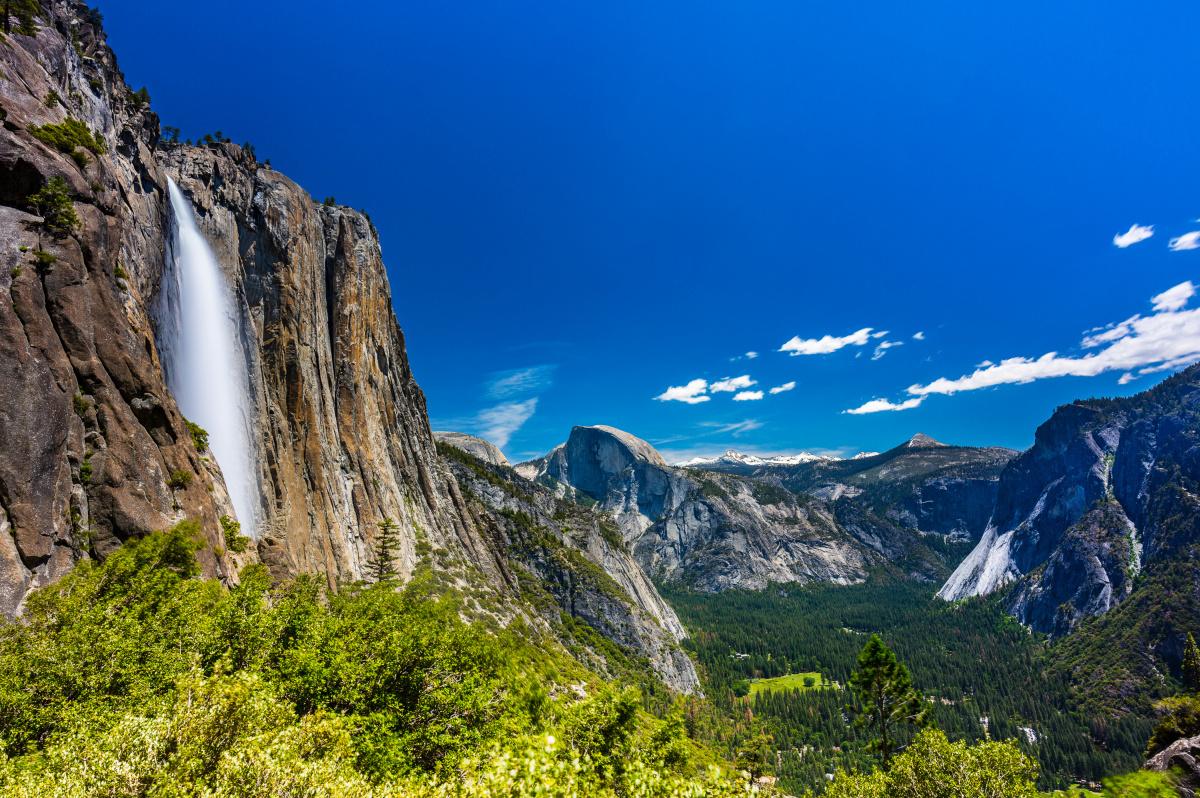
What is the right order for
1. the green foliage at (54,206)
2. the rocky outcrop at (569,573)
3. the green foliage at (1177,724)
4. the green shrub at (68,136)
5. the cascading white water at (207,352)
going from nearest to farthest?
the green foliage at (54,206) < the green shrub at (68,136) < the green foliage at (1177,724) < the cascading white water at (207,352) < the rocky outcrop at (569,573)

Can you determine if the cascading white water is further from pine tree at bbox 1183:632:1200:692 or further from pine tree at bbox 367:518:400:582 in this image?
pine tree at bbox 1183:632:1200:692

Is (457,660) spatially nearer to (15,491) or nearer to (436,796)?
(436,796)

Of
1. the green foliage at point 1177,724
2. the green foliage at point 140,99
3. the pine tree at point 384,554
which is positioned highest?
the green foliage at point 140,99

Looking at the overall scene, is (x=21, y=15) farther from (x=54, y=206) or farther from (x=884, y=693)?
(x=884, y=693)

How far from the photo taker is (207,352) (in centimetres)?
4941

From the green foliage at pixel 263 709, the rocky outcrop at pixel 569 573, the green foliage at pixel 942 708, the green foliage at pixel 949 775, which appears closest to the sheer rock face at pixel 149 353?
the green foliage at pixel 263 709

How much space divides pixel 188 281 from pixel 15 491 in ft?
109

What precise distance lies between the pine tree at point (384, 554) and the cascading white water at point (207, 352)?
16.7 meters

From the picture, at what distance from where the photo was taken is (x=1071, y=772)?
11044cm

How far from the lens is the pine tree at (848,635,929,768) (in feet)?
134

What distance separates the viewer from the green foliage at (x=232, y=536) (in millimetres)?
38000

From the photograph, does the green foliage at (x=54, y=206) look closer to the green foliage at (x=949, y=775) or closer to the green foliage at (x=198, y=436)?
the green foliage at (x=198, y=436)

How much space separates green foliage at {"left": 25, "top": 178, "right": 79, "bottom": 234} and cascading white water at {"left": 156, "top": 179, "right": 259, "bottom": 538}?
1420 cm

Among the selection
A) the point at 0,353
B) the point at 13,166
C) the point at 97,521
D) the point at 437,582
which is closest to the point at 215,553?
the point at 97,521
